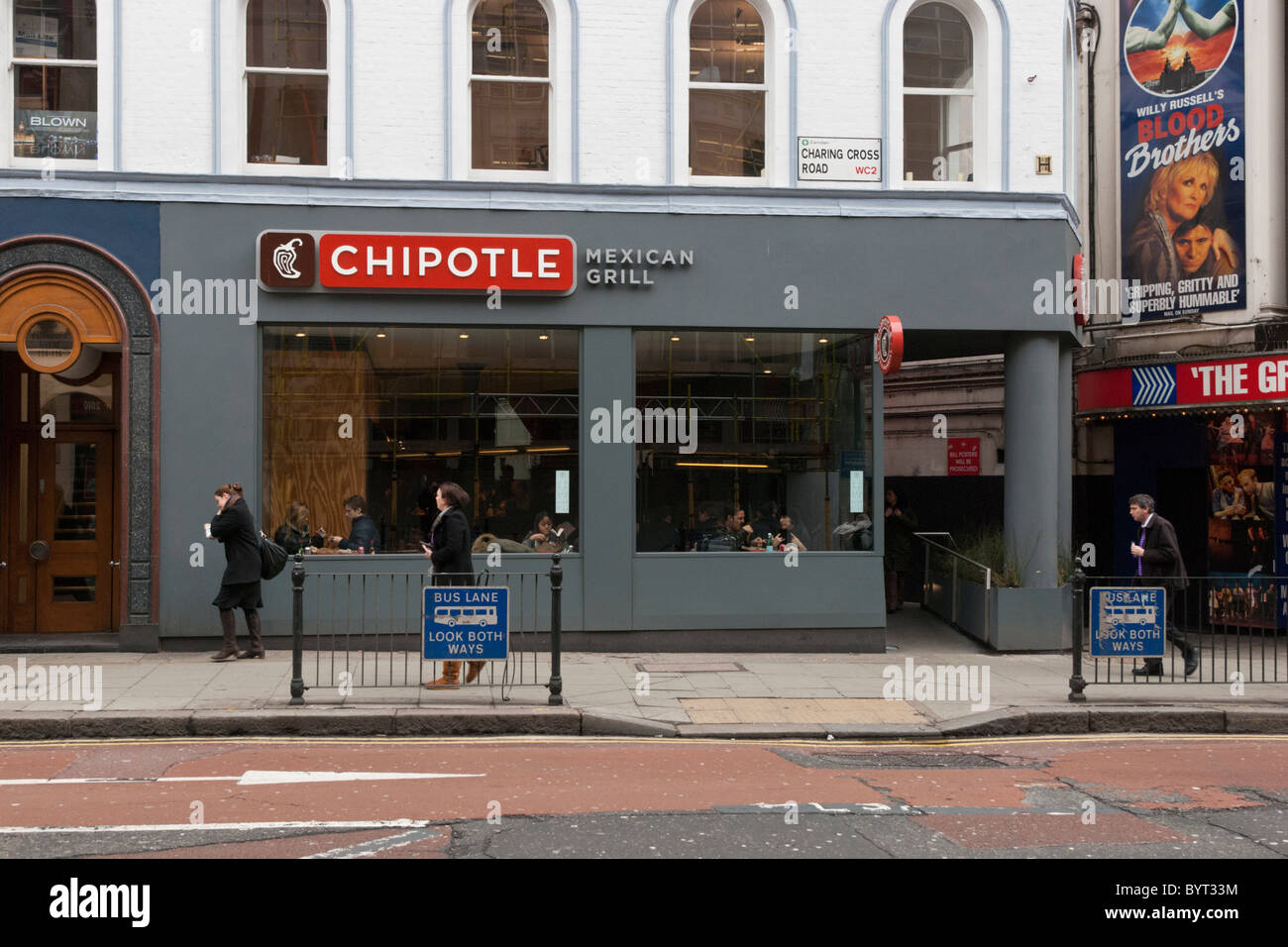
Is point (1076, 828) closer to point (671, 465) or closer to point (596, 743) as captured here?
point (596, 743)

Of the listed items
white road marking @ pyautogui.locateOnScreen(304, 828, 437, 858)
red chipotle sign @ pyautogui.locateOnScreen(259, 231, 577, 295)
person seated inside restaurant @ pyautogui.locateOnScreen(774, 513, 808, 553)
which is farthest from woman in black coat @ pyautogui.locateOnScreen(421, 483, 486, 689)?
white road marking @ pyautogui.locateOnScreen(304, 828, 437, 858)

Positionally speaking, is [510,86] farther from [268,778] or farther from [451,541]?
[268,778]

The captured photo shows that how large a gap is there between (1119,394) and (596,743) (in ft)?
32.9

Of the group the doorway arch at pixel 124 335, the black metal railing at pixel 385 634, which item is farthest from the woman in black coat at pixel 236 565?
the doorway arch at pixel 124 335

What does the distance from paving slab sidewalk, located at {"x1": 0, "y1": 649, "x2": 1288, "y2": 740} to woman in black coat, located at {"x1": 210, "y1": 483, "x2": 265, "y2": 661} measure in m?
0.34

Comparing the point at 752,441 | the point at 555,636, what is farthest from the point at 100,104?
the point at 752,441

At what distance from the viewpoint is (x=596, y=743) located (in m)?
9.49

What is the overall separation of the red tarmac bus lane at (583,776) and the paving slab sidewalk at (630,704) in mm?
306

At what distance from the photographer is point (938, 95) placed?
14.5m

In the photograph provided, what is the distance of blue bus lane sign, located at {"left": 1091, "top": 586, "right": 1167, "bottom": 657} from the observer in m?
11.0

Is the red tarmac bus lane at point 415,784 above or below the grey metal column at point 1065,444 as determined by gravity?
below

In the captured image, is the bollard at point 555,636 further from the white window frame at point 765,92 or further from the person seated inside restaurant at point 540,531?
the white window frame at point 765,92

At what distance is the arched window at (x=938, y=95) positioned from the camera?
1445cm

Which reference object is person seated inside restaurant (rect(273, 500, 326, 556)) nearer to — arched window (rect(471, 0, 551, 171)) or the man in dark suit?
arched window (rect(471, 0, 551, 171))
